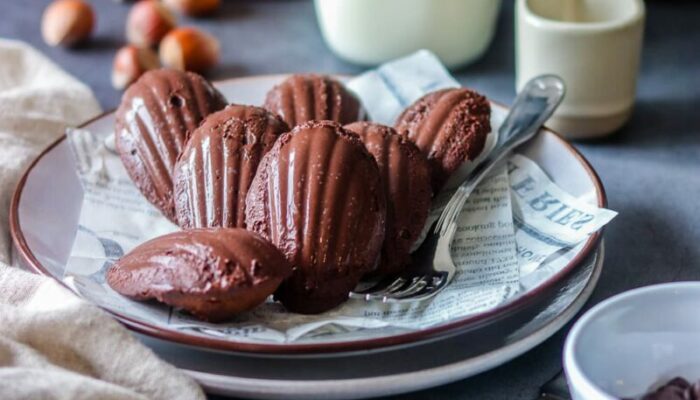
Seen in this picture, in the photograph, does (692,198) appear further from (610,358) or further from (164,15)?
(164,15)

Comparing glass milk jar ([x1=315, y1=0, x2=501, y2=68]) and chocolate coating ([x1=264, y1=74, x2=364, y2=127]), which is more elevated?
chocolate coating ([x1=264, y1=74, x2=364, y2=127])

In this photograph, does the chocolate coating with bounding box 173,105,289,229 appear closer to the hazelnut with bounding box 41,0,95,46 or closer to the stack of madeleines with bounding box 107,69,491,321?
→ the stack of madeleines with bounding box 107,69,491,321

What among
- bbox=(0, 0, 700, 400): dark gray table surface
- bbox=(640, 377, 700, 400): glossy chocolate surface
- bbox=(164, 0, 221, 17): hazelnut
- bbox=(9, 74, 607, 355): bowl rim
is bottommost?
bbox=(0, 0, 700, 400): dark gray table surface

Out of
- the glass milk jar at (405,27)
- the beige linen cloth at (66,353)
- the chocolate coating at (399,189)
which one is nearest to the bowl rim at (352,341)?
the beige linen cloth at (66,353)

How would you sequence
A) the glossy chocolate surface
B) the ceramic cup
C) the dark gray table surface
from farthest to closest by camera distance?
the ceramic cup → the dark gray table surface → the glossy chocolate surface

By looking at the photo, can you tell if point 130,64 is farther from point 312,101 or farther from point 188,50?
point 312,101

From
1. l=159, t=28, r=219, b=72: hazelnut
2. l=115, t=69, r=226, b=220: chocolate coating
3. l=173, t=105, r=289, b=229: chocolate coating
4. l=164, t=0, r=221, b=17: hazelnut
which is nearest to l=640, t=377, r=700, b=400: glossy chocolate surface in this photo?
l=173, t=105, r=289, b=229: chocolate coating

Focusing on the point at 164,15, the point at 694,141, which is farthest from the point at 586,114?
the point at 164,15

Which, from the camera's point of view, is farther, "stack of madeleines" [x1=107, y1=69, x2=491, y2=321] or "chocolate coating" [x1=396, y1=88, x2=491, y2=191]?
"chocolate coating" [x1=396, y1=88, x2=491, y2=191]

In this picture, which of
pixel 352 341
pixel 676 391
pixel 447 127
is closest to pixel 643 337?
pixel 676 391
